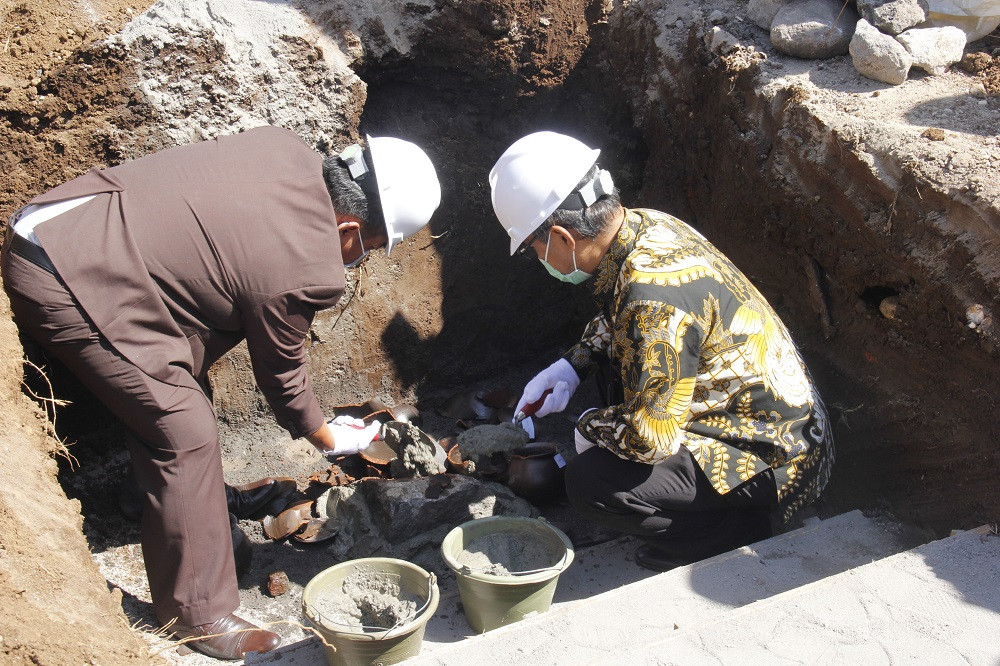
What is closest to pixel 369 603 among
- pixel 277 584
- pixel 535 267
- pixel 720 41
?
pixel 277 584

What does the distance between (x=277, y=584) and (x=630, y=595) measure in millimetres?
1436

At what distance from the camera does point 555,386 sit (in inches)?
130

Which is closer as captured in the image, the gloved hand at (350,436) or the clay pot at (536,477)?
the gloved hand at (350,436)

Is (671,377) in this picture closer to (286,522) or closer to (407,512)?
(407,512)

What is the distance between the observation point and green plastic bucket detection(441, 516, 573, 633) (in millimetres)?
2650

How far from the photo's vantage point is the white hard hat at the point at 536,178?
2.65 metres

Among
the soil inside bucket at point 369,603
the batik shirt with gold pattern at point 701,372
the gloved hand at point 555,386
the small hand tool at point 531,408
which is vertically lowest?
the soil inside bucket at point 369,603

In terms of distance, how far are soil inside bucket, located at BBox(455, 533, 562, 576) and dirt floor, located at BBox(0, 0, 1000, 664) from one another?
793 mm

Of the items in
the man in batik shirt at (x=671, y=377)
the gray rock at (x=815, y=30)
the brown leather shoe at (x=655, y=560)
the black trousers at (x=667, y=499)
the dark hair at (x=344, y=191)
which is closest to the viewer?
the man in batik shirt at (x=671, y=377)

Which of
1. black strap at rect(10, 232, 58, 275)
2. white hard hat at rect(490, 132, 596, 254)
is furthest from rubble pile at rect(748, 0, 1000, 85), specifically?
black strap at rect(10, 232, 58, 275)

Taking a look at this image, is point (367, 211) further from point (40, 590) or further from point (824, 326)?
point (824, 326)

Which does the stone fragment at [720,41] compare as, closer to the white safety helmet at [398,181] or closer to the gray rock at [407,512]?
the white safety helmet at [398,181]

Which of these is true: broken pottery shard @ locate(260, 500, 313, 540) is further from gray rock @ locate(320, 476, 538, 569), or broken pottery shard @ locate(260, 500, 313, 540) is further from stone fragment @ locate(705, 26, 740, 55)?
stone fragment @ locate(705, 26, 740, 55)

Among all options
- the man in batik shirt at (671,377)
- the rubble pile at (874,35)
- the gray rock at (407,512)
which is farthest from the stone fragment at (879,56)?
the gray rock at (407,512)
